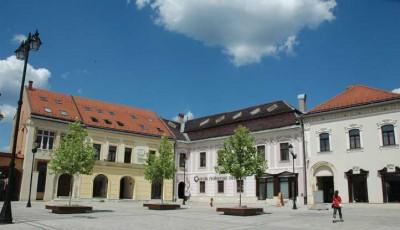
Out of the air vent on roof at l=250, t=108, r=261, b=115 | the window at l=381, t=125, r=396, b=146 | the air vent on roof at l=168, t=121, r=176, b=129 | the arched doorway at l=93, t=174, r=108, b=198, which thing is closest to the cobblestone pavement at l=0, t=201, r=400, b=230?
the window at l=381, t=125, r=396, b=146

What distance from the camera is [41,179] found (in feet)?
125

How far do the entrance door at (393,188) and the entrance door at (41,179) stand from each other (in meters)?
32.0

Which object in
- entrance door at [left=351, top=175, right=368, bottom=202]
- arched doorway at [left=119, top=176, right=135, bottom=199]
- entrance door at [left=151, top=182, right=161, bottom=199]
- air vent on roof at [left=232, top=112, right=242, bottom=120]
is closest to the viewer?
entrance door at [left=351, top=175, right=368, bottom=202]

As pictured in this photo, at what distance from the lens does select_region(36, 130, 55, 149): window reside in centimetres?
3859

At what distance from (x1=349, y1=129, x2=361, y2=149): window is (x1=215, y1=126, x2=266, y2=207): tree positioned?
37.6 feet

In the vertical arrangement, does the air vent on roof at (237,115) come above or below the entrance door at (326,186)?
above

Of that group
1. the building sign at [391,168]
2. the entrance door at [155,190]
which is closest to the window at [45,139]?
the entrance door at [155,190]

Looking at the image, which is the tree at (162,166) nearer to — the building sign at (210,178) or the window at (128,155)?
the building sign at (210,178)

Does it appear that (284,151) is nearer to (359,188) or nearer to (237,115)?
(359,188)

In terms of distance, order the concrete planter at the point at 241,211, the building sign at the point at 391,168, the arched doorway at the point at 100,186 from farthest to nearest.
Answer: the arched doorway at the point at 100,186, the building sign at the point at 391,168, the concrete planter at the point at 241,211

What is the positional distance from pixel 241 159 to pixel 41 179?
2359 centimetres

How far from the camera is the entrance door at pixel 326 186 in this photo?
3331 cm

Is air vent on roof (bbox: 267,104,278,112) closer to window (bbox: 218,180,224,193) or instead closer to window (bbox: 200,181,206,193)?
window (bbox: 218,180,224,193)

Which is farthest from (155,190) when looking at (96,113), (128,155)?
(96,113)
